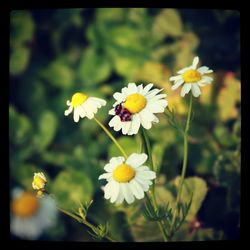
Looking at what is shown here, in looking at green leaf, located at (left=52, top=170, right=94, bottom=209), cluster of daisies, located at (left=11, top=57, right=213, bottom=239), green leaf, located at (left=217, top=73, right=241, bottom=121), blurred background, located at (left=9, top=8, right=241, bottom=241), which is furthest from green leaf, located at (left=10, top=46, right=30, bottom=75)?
cluster of daisies, located at (left=11, top=57, right=213, bottom=239)

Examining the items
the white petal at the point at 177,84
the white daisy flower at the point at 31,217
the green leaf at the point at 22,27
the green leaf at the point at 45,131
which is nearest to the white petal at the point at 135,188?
the white petal at the point at 177,84

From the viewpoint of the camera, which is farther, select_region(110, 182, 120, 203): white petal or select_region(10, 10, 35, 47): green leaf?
select_region(10, 10, 35, 47): green leaf

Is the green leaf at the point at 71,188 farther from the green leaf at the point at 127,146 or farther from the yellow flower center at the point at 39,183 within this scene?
the yellow flower center at the point at 39,183

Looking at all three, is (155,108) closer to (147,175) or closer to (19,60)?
(147,175)

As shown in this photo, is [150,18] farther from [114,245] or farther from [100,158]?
[114,245]

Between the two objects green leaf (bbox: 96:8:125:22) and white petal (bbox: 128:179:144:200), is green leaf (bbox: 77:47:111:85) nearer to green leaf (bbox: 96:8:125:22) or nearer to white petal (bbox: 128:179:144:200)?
green leaf (bbox: 96:8:125:22)

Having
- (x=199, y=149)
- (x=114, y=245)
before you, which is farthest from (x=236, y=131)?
(x=114, y=245)

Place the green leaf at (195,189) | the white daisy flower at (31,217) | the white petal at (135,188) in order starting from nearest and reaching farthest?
the white petal at (135,188) → the green leaf at (195,189) → the white daisy flower at (31,217)
